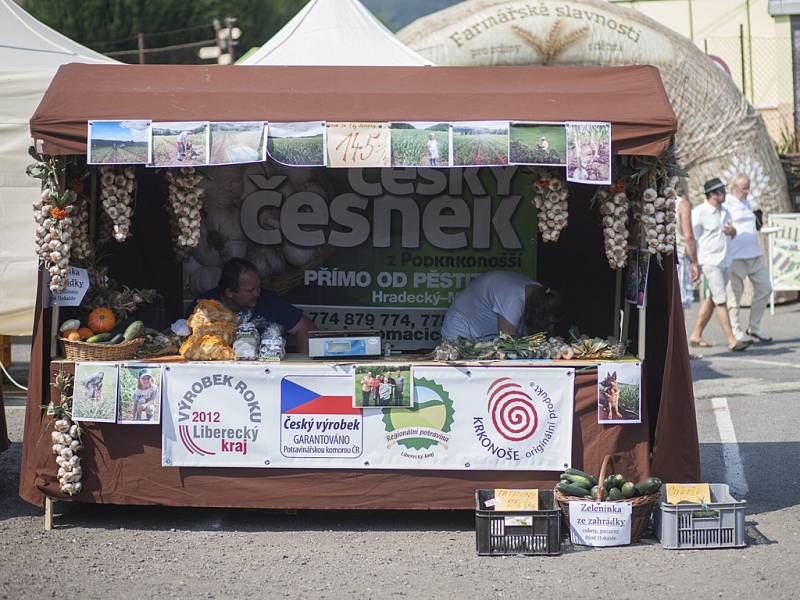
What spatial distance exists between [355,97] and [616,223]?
161 cm

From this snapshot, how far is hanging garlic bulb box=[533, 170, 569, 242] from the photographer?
6.87 metres

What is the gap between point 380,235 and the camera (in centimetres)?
843

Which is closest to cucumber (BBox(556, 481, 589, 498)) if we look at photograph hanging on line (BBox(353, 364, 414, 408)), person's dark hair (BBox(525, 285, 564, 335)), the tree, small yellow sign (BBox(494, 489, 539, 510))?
small yellow sign (BBox(494, 489, 539, 510))

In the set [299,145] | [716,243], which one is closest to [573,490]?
[299,145]

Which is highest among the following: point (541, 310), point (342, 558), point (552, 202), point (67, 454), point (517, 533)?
point (552, 202)

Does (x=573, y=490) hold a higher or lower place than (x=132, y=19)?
lower

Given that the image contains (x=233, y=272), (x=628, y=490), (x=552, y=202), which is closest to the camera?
(x=628, y=490)

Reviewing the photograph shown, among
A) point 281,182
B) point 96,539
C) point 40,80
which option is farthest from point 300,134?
point 40,80

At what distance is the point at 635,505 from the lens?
6430 millimetres

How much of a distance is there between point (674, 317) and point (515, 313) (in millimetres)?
1140

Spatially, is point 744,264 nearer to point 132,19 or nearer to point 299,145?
point 299,145

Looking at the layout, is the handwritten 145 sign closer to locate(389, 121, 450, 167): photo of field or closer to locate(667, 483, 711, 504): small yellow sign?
locate(389, 121, 450, 167): photo of field

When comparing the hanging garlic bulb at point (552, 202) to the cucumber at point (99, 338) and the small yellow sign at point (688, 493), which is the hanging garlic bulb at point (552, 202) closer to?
the small yellow sign at point (688, 493)

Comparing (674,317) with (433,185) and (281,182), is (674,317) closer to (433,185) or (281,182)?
(433,185)
